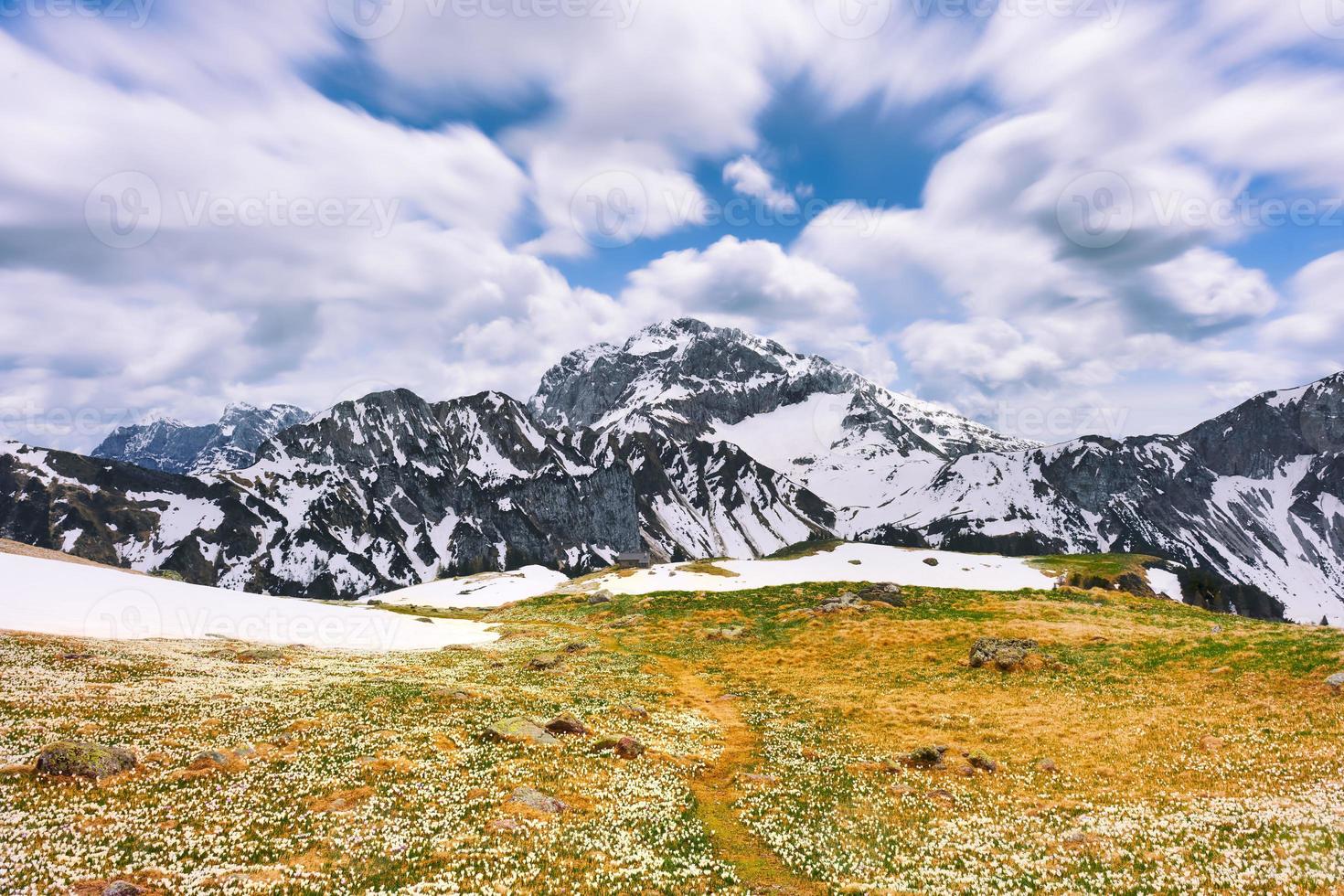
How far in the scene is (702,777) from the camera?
1057 inches

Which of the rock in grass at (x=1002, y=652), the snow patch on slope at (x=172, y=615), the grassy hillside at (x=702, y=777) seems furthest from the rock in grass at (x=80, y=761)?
the rock in grass at (x=1002, y=652)

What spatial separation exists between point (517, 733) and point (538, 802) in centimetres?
786

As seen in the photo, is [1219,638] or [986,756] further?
[1219,638]

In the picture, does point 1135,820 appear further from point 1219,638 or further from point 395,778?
point 1219,638

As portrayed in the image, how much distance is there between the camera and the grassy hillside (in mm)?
17062

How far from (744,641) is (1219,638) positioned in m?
38.3

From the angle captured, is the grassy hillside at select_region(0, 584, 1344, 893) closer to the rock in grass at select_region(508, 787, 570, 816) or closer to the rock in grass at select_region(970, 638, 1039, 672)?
the rock in grass at select_region(508, 787, 570, 816)

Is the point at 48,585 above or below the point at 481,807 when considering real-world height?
above

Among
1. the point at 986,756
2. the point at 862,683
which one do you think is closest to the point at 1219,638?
the point at 862,683

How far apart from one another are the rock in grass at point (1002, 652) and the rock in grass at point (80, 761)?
4844 cm

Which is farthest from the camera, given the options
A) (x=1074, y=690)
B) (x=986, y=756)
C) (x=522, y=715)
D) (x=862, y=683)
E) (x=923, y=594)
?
(x=923, y=594)

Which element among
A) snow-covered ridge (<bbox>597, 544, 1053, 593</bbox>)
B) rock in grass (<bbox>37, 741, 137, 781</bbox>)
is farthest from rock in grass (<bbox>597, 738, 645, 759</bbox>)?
snow-covered ridge (<bbox>597, 544, 1053, 593</bbox>)

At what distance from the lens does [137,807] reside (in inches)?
742

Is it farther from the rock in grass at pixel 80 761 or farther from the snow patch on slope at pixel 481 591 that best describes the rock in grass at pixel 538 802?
the snow patch on slope at pixel 481 591
